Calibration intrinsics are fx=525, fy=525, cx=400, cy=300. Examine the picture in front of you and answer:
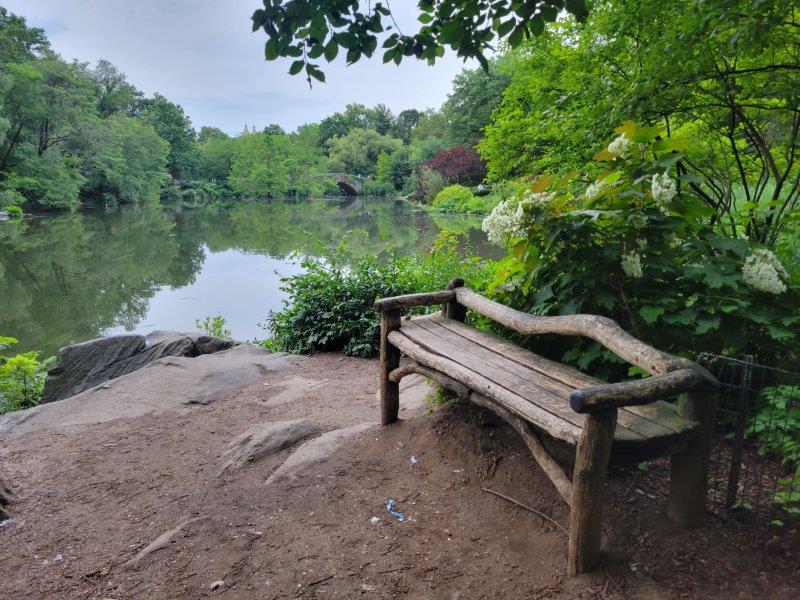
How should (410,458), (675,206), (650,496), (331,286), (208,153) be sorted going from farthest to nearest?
(208,153) → (331,286) → (410,458) → (675,206) → (650,496)

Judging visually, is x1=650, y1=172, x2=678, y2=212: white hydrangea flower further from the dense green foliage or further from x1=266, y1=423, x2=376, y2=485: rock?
x1=266, y1=423, x2=376, y2=485: rock

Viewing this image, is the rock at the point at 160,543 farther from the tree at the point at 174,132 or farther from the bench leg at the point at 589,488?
the tree at the point at 174,132

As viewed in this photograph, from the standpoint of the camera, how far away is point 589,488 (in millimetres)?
1888

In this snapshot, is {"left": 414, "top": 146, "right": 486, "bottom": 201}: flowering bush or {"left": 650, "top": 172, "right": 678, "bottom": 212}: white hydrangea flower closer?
{"left": 650, "top": 172, "right": 678, "bottom": 212}: white hydrangea flower

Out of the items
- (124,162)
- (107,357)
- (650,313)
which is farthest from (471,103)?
(650,313)

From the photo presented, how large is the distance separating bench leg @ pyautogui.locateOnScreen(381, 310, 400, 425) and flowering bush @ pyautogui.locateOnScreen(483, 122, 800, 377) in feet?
3.26

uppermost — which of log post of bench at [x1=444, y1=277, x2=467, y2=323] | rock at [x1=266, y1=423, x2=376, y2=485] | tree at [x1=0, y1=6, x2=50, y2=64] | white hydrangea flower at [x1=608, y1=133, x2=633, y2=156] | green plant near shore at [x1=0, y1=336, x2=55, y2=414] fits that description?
tree at [x1=0, y1=6, x2=50, y2=64]

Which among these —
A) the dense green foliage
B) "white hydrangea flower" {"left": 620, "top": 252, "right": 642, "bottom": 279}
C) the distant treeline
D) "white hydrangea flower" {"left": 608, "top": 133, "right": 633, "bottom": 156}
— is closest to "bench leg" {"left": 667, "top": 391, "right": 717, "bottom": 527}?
the dense green foliage

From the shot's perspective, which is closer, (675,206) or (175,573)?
(175,573)

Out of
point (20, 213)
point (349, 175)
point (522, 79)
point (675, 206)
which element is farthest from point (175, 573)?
point (349, 175)

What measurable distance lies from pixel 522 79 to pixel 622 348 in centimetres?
435

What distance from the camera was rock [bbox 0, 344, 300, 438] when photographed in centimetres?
504

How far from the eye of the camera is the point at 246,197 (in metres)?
58.0

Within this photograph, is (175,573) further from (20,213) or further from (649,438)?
(20,213)
